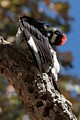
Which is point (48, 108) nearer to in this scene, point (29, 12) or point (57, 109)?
point (57, 109)

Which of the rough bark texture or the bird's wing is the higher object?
the bird's wing

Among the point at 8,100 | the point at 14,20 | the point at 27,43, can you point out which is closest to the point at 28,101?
the point at 27,43

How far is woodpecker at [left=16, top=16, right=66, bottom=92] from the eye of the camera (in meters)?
2.32

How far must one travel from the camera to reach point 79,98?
4.82 m

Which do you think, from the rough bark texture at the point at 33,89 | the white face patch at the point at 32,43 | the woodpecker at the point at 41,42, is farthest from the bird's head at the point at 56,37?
the rough bark texture at the point at 33,89

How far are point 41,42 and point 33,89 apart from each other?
365 mm

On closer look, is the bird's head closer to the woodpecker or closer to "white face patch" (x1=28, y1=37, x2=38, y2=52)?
the woodpecker

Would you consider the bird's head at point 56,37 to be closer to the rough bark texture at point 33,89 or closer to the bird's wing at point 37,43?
the bird's wing at point 37,43

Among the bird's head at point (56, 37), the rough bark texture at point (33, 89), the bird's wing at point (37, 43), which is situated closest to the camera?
the rough bark texture at point (33, 89)

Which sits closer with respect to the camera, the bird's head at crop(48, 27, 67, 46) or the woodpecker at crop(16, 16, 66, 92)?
the woodpecker at crop(16, 16, 66, 92)

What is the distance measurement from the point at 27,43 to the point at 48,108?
0.47 metres

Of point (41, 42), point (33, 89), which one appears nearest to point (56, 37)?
point (41, 42)

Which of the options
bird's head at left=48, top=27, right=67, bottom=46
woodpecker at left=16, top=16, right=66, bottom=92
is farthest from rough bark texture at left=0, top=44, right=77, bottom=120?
bird's head at left=48, top=27, right=67, bottom=46

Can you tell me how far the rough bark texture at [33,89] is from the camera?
2.07 meters
